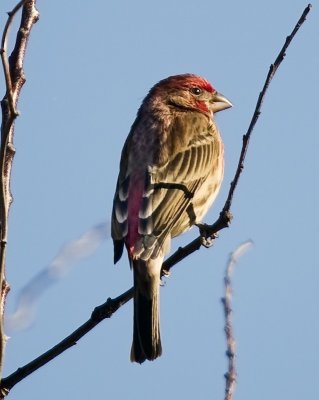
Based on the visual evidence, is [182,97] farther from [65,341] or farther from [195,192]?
[65,341]

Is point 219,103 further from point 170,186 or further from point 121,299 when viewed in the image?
point 121,299

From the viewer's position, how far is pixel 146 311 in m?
5.70

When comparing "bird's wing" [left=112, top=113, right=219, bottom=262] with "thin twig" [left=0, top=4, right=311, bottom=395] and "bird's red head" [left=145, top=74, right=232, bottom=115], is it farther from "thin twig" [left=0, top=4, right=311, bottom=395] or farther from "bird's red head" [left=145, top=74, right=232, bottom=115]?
"bird's red head" [left=145, top=74, right=232, bottom=115]

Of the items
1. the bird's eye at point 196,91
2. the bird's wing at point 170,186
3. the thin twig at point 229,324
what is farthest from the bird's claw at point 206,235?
the bird's eye at point 196,91

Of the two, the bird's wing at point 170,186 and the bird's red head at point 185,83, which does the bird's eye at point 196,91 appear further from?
the bird's wing at point 170,186

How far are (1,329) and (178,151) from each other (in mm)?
3476

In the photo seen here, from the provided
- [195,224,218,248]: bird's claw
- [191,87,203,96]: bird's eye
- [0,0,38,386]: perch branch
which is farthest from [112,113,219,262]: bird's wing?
[0,0,38,386]: perch branch

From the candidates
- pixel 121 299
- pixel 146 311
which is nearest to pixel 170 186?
pixel 146 311

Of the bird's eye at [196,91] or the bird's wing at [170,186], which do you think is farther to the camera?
the bird's eye at [196,91]

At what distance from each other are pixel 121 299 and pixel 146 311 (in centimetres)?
64

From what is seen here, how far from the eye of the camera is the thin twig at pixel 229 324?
3.86 m

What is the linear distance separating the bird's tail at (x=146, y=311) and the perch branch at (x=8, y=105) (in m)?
1.68

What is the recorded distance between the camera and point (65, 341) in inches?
172

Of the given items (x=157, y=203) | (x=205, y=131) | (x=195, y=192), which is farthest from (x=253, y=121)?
(x=205, y=131)
